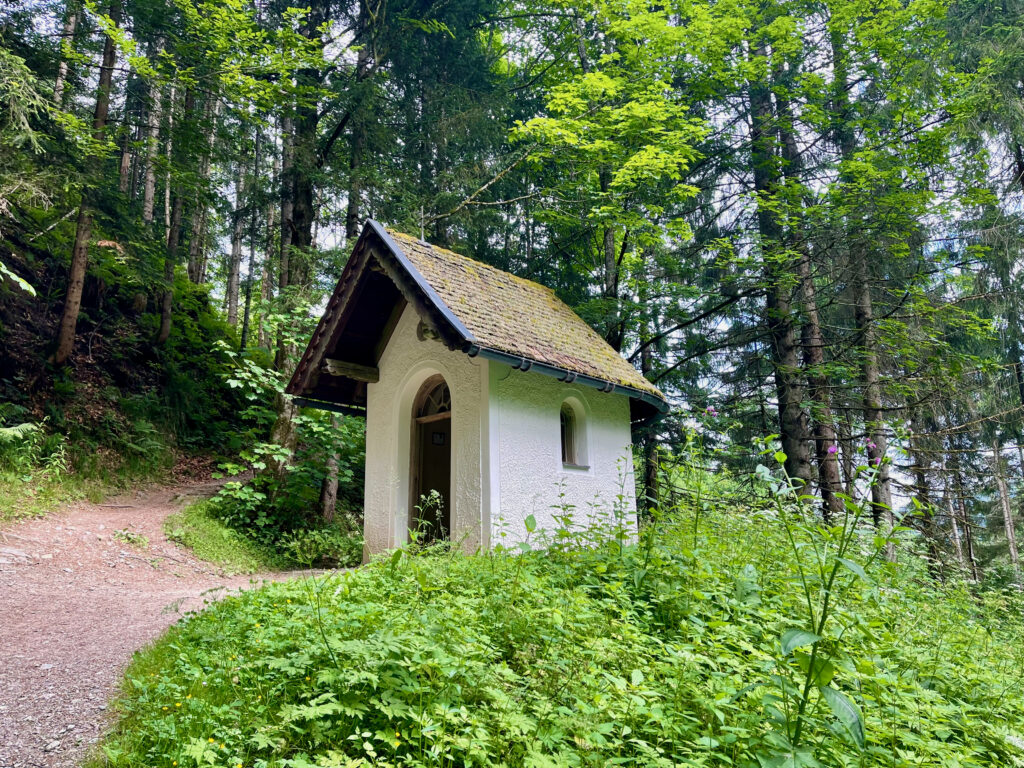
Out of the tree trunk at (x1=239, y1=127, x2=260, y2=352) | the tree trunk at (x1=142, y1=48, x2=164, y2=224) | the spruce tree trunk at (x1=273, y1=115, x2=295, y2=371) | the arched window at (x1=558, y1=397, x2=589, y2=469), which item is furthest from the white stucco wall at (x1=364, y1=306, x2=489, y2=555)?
the tree trunk at (x1=239, y1=127, x2=260, y2=352)

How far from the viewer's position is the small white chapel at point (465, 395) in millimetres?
7535

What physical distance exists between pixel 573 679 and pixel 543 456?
5.25 meters

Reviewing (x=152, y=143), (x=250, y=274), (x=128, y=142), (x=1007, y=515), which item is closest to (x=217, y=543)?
(x=152, y=143)

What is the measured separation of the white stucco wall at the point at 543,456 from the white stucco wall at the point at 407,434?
10.0 inches

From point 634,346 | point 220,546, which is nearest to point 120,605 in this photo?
point 220,546

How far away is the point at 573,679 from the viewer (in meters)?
2.93

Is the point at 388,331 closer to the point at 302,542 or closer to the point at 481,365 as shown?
the point at 481,365

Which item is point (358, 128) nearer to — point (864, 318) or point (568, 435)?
point (568, 435)

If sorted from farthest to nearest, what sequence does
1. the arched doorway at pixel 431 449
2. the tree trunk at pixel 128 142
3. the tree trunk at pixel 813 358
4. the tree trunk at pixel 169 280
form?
1. the tree trunk at pixel 169 280
2. the tree trunk at pixel 128 142
3. the tree trunk at pixel 813 358
4. the arched doorway at pixel 431 449

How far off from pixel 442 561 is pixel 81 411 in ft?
34.7

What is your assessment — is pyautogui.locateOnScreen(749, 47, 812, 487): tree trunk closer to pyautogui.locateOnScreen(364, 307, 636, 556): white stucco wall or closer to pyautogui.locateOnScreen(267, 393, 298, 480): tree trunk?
pyautogui.locateOnScreen(364, 307, 636, 556): white stucco wall

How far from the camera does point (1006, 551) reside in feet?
61.4

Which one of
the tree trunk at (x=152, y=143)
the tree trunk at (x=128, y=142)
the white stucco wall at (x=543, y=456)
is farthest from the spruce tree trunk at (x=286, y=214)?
the white stucco wall at (x=543, y=456)

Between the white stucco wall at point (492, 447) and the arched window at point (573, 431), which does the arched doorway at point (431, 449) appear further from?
the arched window at point (573, 431)
